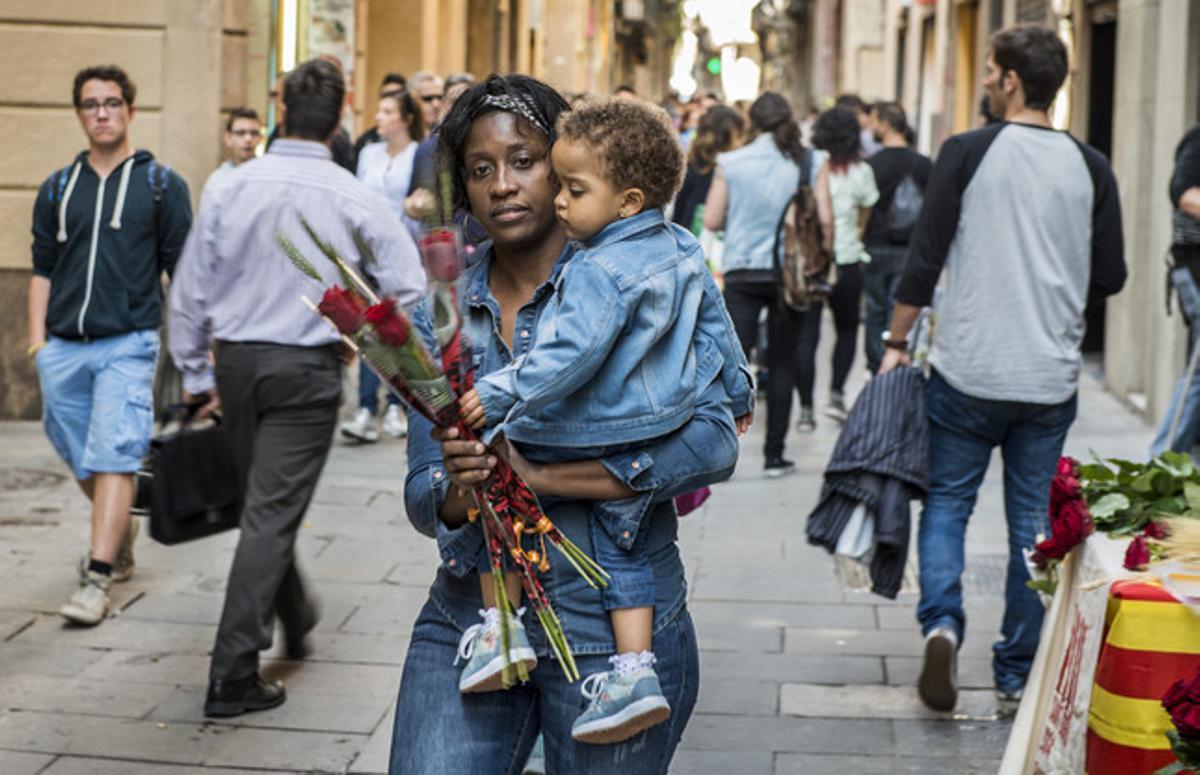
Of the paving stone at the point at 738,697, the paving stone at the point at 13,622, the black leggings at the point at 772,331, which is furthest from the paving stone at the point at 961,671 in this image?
A: the black leggings at the point at 772,331

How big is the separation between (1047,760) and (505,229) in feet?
6.32

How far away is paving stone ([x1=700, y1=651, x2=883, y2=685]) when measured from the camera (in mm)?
6570

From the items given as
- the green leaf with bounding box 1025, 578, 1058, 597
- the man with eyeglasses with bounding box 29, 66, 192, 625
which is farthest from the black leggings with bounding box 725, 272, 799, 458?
the green leaf with bounding box 1025, 578, 1058, 597

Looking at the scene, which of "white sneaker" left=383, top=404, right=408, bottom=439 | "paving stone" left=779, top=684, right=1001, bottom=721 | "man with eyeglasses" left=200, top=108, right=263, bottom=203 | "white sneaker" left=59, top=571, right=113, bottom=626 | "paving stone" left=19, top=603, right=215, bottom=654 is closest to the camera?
"paving stone" left=779, top=684, right=1001, bottom=721

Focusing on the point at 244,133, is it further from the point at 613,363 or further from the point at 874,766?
the point at 613,363

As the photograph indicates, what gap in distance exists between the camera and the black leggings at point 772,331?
1065 cm

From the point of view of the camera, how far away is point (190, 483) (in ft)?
20.5

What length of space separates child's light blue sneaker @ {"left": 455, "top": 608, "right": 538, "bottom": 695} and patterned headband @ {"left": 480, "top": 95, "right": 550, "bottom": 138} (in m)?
0.80

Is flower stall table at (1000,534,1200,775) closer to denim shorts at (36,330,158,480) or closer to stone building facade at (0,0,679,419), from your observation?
denim shorts at (36,330,158,480)

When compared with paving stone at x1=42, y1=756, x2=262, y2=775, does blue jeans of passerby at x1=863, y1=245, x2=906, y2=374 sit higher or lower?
higher

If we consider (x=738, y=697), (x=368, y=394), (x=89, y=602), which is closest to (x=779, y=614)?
(x=738, y=697)

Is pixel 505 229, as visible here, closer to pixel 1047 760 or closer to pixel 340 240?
pixel 1047 760

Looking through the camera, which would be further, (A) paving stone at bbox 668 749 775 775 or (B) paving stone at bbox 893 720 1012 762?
(B) paving stone at bbox 893 720 1012 762

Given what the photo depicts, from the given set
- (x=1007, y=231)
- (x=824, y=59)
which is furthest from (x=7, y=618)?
(x=824, y=59)
